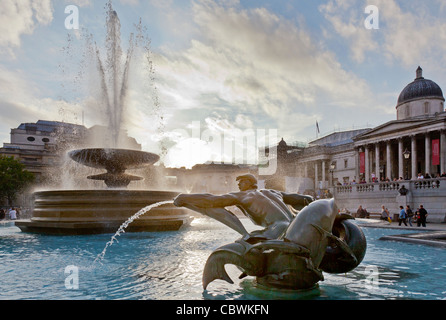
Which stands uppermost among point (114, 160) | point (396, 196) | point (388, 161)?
point (388, 161)

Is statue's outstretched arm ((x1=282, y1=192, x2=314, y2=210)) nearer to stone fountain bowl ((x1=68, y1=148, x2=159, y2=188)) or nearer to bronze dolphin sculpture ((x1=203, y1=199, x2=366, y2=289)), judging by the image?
bronze dolphin sculpture ((x1=203, y1=199, x2=366, y2=289))

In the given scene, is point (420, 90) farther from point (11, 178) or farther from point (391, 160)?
point (11, 178)

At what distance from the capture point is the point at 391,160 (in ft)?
157

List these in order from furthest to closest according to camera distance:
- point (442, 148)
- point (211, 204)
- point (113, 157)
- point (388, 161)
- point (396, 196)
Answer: point (388, 161) → point (442, 148) → point (396, 196) → point (113, 157) → point (211, 204)

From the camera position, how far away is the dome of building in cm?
4784

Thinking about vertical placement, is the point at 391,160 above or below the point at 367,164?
above

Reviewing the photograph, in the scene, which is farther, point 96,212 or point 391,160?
point 391,160

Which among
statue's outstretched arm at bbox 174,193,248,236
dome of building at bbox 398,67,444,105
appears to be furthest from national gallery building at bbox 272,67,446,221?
statue's outstretched arm at bbox 174,193,248,236

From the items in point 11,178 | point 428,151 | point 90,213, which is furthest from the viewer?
point 11,178

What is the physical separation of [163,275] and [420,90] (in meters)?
54.3

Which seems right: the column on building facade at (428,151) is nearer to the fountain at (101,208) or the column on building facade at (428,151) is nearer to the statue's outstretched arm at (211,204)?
the fountain at (101,208)

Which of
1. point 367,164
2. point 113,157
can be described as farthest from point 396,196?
point 113,157

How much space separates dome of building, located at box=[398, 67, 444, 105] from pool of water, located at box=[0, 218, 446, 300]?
1906 inches

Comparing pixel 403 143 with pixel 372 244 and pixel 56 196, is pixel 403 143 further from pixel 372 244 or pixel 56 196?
pixel 56 196
